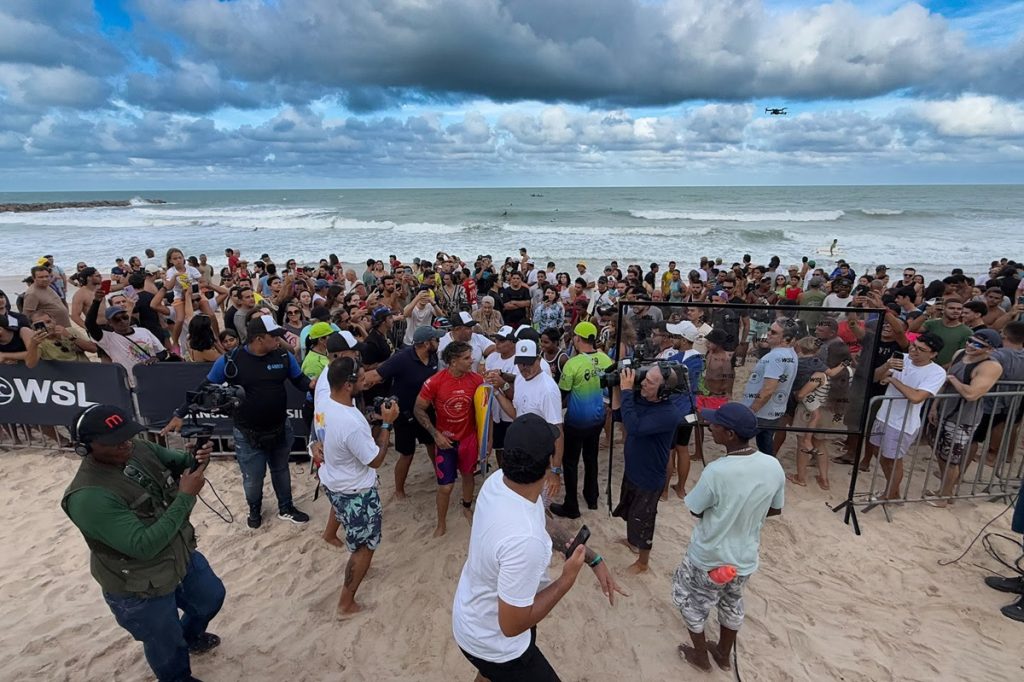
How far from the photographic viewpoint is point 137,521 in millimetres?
2340

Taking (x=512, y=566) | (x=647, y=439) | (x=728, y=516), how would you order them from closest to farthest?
(x=512, y=566), (x=728, y=516), (x=647, y=439)

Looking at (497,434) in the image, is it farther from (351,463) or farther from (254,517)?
(254,517)

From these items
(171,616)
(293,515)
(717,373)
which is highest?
(717,373)

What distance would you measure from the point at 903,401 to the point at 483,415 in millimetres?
3828

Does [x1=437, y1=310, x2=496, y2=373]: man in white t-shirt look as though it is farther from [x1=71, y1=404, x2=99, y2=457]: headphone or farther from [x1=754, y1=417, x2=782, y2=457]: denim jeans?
[x1=71, y1=404, x2=99, y2=457]: headphone

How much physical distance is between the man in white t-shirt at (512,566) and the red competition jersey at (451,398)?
Answer: 201 cm

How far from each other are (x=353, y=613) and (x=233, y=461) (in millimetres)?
2900

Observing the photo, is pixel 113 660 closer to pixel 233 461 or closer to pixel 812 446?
pixel 233 461

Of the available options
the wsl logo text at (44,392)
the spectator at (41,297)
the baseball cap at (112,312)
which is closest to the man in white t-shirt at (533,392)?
the baseball cap at (112,312)

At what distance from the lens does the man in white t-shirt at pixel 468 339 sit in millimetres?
4809

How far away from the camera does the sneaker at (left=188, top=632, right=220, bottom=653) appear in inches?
127

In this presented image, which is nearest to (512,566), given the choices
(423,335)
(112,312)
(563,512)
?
(423,335)

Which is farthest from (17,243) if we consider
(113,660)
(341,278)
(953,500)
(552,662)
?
(953,500)

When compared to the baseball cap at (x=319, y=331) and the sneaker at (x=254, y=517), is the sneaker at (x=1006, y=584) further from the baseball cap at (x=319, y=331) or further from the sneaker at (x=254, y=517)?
the sneaker at (x=254, y=517)
